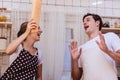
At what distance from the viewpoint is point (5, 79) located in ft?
4.87

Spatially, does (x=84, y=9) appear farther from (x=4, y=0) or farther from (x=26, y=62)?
(x=26, y=62)

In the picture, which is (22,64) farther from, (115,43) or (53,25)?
(53,25)

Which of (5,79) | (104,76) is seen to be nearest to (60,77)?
(104,76)

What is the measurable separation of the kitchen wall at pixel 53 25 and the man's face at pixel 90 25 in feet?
1.77

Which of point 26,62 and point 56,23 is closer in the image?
point 26,62

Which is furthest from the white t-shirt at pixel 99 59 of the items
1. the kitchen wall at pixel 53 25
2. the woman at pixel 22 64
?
the kitchen wall at pixel 53 25

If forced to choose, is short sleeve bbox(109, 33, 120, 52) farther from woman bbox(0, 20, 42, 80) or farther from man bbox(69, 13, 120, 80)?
woman bbox(0, 20, 42, 80)

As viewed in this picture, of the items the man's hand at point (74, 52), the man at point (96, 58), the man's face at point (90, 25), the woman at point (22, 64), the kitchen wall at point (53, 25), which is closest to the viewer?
the woman at point (22, 64)

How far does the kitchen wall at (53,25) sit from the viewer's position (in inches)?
92.5

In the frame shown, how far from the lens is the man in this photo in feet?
5.39

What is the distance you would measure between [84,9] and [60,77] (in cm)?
84

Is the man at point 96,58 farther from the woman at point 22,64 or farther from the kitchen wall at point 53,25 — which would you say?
the kitchen wall at point 53,25

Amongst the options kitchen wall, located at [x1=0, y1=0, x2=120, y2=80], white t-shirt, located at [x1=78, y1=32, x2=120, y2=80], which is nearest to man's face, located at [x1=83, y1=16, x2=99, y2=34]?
white t-shirt, located at [x1=78, y1=32, x2=120, y2=80]

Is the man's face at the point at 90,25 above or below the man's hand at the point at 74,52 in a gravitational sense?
above
